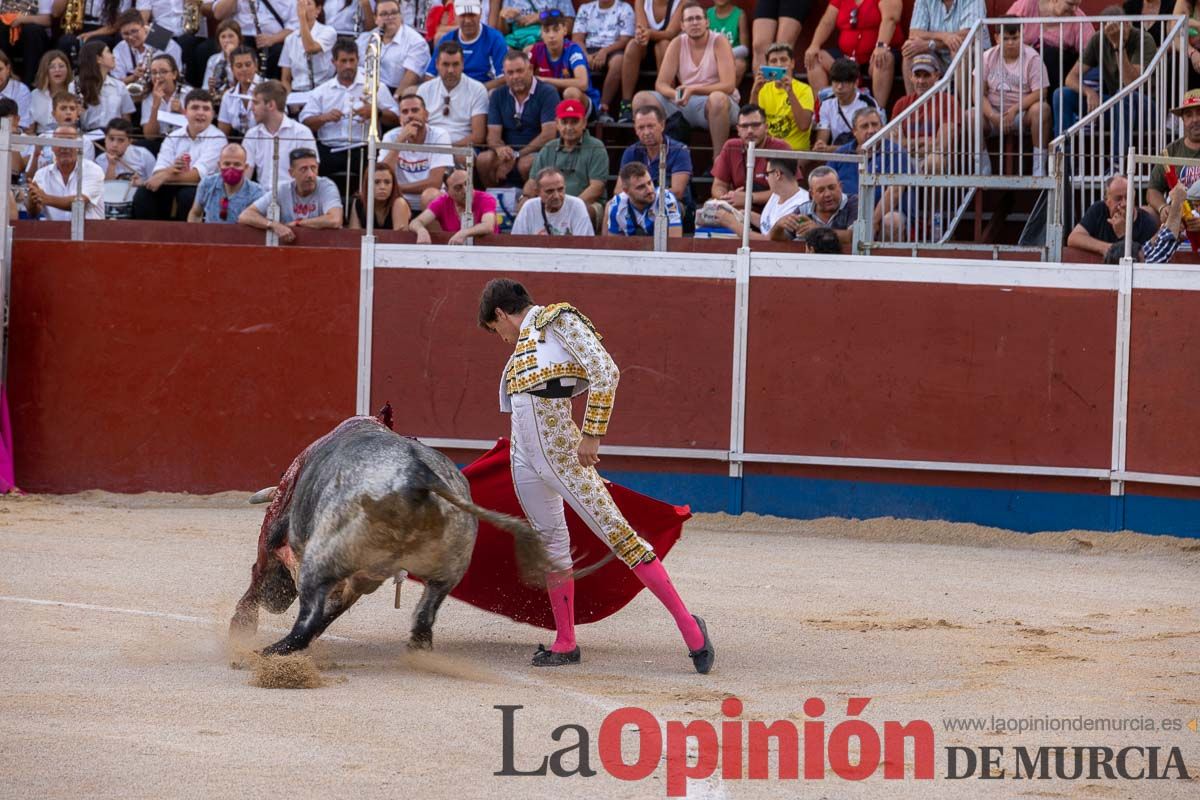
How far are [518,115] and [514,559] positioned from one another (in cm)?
587

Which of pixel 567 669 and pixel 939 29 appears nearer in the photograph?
pixel 567 669

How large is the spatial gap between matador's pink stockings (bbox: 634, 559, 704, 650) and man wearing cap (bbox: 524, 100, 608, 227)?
209 inches

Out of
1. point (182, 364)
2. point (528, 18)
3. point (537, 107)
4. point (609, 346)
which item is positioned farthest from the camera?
point (528, 18)

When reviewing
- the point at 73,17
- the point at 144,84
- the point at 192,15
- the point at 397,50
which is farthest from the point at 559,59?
the point at 73,17

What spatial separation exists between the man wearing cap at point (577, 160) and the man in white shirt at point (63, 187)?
289 centimetres

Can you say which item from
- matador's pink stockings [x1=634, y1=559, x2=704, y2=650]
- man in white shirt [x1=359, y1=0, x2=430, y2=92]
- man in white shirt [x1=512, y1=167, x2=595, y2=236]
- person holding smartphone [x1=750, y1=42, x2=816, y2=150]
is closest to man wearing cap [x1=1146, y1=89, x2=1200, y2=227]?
person holding smartphone [x1=750, y1=42, x2=816, y2=150]

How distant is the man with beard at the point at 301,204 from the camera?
1020 centimetres

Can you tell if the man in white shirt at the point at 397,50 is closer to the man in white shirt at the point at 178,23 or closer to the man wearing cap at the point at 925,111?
the man in white shirt at the point at 178,23

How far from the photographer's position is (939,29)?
434 inches

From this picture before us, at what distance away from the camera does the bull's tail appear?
16.0ft

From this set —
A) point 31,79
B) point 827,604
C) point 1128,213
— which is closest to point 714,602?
point 827,604

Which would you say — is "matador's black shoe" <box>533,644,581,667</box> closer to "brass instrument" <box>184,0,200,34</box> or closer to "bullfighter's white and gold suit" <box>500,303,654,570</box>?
"bullfighter's white and gold suit" <box>500,303,654,570</box>

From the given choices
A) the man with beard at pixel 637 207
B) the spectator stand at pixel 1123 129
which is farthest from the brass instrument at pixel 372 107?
the spectator stand at pixel 1123 129

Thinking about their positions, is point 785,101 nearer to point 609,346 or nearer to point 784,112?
point 784,112
